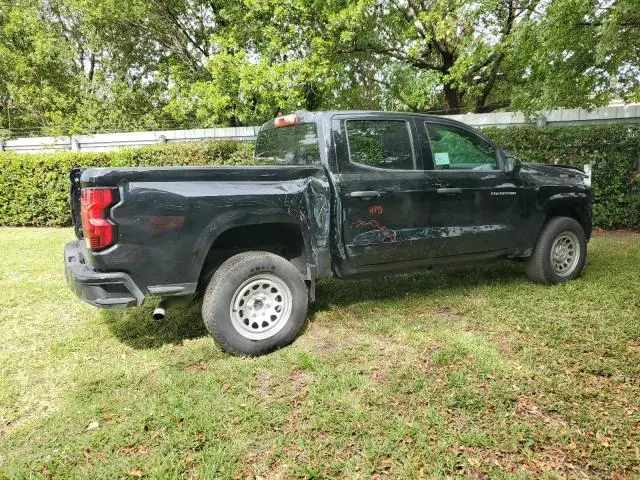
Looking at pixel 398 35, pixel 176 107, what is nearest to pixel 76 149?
pixel 176 107

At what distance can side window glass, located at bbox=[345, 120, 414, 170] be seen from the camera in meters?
4.14

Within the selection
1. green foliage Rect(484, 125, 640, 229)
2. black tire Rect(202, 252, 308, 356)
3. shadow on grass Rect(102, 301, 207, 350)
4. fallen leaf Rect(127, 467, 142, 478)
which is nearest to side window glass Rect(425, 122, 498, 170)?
black tire Rect(202, 252, 308, 356)

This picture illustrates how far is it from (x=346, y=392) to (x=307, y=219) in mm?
1417

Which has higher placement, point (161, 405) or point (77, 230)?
point (77, 230)

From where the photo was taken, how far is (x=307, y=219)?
3818 millimetres

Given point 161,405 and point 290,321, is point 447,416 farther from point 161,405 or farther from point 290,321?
point 161,405

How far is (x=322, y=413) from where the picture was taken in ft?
9.39

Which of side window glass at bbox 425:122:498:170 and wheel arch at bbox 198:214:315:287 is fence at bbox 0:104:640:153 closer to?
side window glass at bbox 425:122:498:170

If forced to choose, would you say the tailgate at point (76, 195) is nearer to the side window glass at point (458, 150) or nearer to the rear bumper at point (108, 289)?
the rear bumper at point (108, 289)

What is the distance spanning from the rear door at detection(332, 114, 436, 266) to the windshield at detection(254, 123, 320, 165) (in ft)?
0.78

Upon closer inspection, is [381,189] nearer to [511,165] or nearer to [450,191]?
[450,191]

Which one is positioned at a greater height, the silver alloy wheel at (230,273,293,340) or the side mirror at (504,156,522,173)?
the side mirror at (504,156,522,173)

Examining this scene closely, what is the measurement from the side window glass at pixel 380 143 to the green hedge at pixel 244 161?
5.60m

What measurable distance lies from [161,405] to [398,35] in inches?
496
